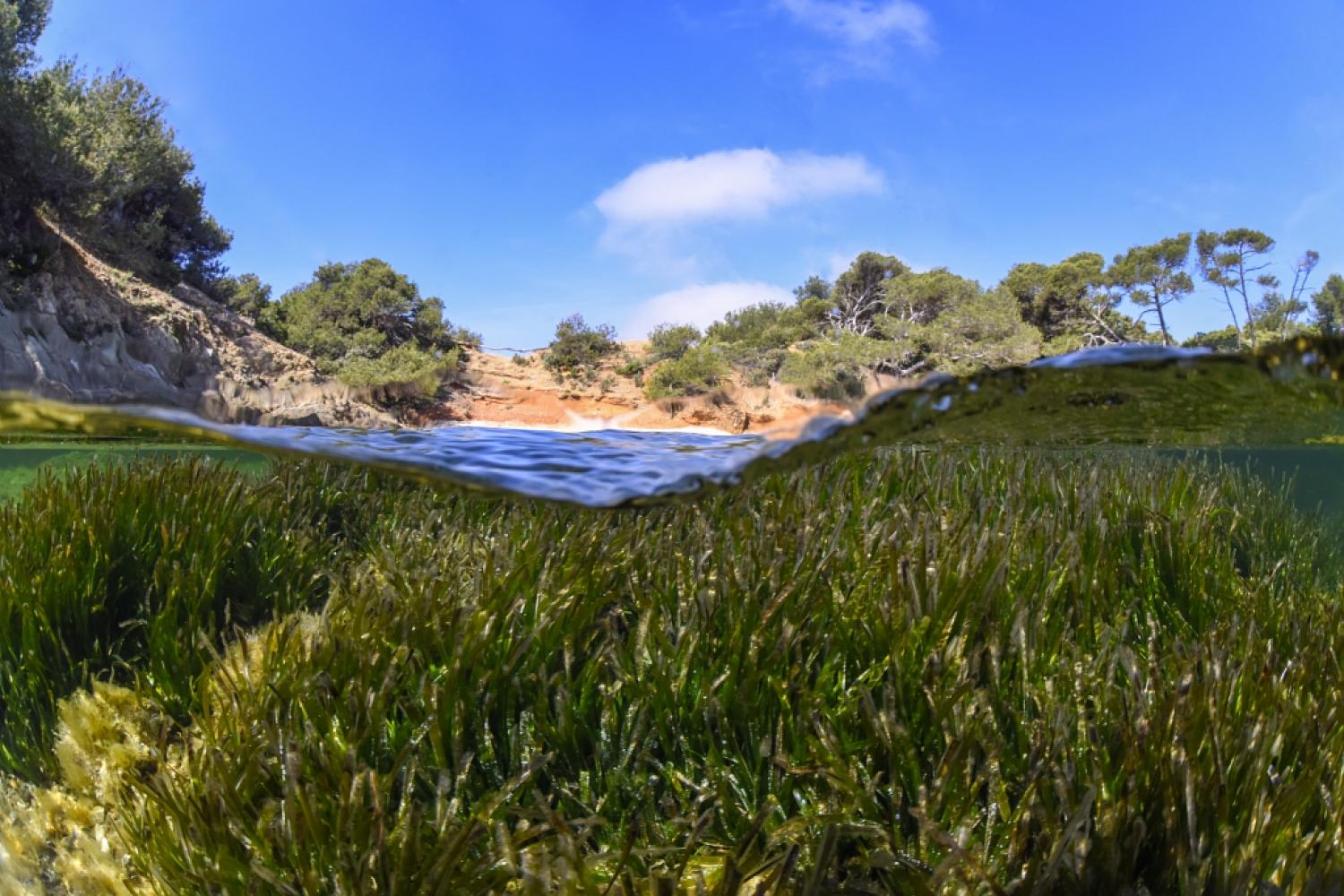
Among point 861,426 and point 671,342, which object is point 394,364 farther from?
point 861,426

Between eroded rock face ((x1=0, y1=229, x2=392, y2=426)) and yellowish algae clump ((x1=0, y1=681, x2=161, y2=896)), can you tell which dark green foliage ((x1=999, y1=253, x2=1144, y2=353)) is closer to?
eroded rock face ((x1=0, y1=229, x2=392, y2=426))

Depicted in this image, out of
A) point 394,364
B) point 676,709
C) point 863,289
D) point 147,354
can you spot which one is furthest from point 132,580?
point 863,289

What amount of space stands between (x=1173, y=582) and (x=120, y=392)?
17.6 feet

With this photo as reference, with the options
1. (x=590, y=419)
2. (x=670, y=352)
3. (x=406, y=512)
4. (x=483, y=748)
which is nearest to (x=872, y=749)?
(x=483, y=748)

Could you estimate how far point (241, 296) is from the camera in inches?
1384

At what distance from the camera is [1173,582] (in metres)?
4.70

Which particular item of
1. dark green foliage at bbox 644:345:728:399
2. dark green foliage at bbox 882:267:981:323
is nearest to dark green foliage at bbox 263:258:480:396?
dark green foliage at bbox 644:345:728:399

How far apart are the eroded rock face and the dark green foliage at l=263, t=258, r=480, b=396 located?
1792 mm

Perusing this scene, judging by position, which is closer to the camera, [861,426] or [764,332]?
[861,426]

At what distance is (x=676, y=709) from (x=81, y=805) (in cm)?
298

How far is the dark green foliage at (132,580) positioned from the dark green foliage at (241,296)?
108 ft

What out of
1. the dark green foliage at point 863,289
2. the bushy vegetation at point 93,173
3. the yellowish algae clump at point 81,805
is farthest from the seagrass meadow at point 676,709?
the dark green foliage at point 863,289

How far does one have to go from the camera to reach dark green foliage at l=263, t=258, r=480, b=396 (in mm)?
33750

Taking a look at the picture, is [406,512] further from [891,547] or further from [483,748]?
[891,547]
